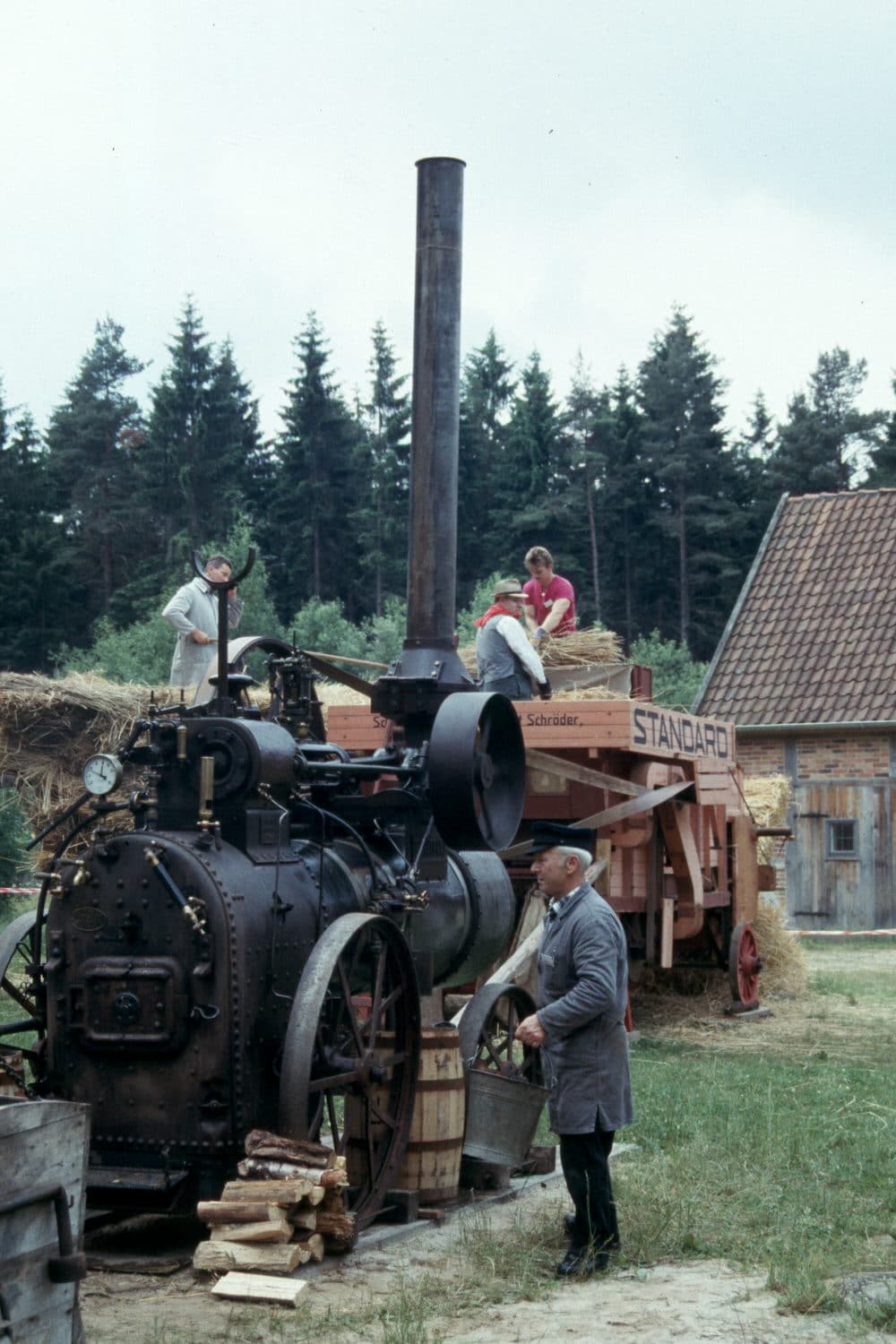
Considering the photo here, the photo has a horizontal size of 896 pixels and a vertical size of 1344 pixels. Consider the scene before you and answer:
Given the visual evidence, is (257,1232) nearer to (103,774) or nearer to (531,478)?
(103,774)

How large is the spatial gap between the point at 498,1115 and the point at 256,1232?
1827 millimetres

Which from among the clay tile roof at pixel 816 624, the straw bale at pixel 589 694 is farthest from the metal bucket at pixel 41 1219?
the clay tile roof at pixel 816 624

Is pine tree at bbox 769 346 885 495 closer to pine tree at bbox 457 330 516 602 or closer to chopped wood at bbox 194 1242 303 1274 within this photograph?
pine tree at bbox 457 330 516 602

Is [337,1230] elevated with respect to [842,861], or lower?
lower

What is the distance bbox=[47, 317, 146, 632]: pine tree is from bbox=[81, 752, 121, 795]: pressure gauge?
1548 inches

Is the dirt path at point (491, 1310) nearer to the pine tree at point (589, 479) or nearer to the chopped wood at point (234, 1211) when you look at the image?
the chopped wood at point (234, 1211)

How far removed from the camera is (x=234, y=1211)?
5980 mm

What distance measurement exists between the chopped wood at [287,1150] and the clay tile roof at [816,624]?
1968 centimetres

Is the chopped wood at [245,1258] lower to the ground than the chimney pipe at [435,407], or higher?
lower

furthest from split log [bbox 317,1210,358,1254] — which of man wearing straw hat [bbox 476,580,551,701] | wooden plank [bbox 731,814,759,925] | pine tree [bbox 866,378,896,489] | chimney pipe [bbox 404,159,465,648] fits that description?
pine tree [bbox 866,378,896,489]

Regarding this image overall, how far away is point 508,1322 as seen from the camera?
5535 mm

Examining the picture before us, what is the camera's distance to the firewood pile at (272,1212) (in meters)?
5.93

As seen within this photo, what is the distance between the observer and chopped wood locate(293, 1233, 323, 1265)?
6086 millimetres

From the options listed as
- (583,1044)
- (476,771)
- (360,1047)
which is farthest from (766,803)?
(583,1044)
